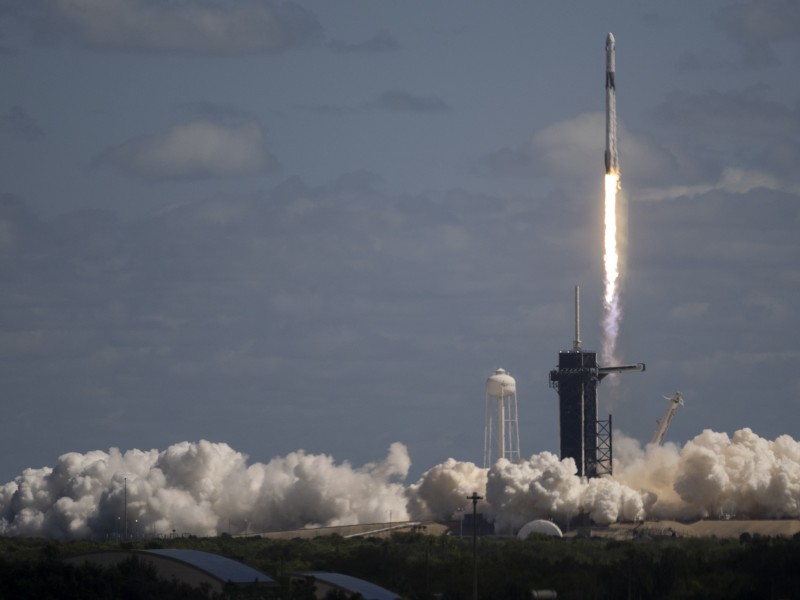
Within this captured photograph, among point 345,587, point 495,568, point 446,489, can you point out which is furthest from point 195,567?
point 446,489

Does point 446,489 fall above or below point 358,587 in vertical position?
above

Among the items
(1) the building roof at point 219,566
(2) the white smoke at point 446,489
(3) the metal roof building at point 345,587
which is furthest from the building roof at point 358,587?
(2) the white smoke at point 446,489

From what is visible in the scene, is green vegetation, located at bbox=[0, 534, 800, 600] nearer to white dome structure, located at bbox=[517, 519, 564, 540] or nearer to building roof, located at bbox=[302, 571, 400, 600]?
building roof, located at bbox=[302, 571, 400, 600]

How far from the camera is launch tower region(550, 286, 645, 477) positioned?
168 m

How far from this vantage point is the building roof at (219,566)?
369 feet

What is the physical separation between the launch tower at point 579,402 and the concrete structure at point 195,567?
54.5 m

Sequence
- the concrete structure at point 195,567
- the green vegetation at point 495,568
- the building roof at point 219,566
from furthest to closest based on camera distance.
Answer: the building roof at point 219,566 → the green vegetation at point 495,568 → the concrete structure at point 195,567

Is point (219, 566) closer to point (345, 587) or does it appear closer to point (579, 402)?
point (345, 587)

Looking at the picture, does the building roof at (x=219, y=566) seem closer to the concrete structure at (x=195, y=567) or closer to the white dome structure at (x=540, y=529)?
the concrete structure at (x=195, y=567)

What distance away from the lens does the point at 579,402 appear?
168m


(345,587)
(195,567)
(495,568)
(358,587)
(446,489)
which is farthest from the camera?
(446,489)

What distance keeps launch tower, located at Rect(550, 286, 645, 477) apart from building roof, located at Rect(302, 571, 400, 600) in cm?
5437

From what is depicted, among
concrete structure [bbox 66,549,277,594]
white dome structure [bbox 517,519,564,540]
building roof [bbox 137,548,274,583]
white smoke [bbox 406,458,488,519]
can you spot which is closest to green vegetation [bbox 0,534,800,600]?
concrete structure [bbox 66,549,277,594]

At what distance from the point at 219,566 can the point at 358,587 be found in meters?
8.67
